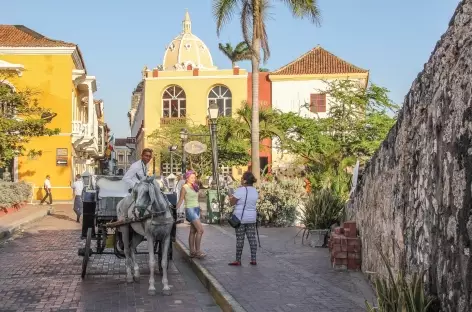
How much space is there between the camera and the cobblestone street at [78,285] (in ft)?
28.2

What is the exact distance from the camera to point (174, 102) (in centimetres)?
5419

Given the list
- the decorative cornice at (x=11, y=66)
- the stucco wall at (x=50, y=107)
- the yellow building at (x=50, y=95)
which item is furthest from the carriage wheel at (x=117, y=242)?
the stucco wall at (x=50, y=107)

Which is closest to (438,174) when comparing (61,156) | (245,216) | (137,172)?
(137,172)

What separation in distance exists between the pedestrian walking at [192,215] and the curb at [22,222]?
716 cm

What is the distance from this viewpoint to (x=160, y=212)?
30.2 feet

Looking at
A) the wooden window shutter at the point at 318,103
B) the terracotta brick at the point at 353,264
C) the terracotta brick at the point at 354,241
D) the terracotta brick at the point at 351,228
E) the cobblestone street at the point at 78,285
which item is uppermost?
the wooden window shutter at the point at 318,103

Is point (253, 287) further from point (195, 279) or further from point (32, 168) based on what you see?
point (32, 168)

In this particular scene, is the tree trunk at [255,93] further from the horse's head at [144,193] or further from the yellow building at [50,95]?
the yellow building at [50,95]

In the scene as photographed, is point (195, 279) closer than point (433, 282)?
No

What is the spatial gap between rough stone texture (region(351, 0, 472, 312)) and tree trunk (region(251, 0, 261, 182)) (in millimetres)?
14360

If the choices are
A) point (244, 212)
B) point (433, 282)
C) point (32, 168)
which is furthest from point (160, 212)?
point (32, 168)

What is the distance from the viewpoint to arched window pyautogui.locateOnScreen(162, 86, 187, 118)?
53906 millimetres

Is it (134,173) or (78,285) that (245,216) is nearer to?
(134,173)

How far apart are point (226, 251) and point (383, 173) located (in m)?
5.58
